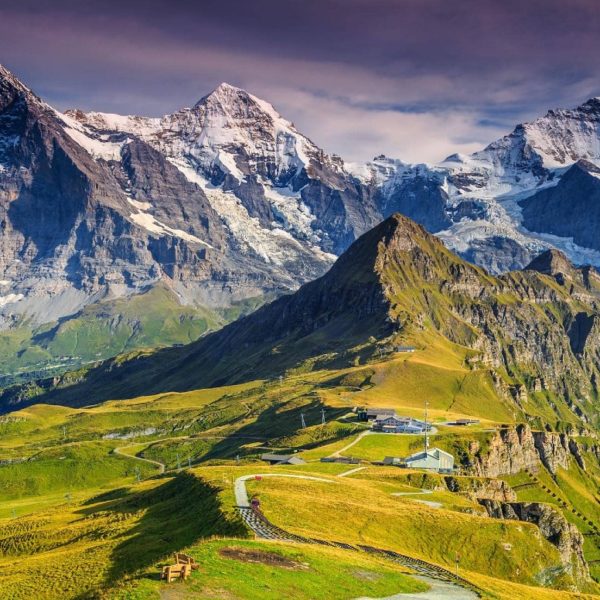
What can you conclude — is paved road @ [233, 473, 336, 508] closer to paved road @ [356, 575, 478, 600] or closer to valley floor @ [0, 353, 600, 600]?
valley floor @ [0, 353, 600, 600]

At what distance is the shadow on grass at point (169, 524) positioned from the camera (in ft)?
260

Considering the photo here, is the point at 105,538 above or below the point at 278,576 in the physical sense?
below

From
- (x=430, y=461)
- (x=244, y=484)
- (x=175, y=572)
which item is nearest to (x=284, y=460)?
(x=430, y=461)

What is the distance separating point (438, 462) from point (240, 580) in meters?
140

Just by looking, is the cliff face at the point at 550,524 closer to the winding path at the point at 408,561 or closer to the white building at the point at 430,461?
the white building at the point at 430,461

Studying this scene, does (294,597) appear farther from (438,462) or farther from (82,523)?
(438,462)

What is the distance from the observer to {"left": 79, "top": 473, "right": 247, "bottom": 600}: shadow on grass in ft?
260

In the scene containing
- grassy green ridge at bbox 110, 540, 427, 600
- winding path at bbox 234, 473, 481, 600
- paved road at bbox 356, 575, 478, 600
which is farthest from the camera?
winding path at bbox 234, 473, 481, 600

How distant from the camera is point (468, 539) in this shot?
109 meters

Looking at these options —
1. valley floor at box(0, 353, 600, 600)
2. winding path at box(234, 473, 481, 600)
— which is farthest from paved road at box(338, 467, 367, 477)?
winding path at box(234, 473, 481, 600)

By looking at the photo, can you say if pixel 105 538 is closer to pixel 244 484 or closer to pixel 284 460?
pixel 244 484

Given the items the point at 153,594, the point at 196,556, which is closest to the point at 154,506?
the point at 196,556

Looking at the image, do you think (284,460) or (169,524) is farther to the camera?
(284,460)

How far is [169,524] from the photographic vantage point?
9712 cm
